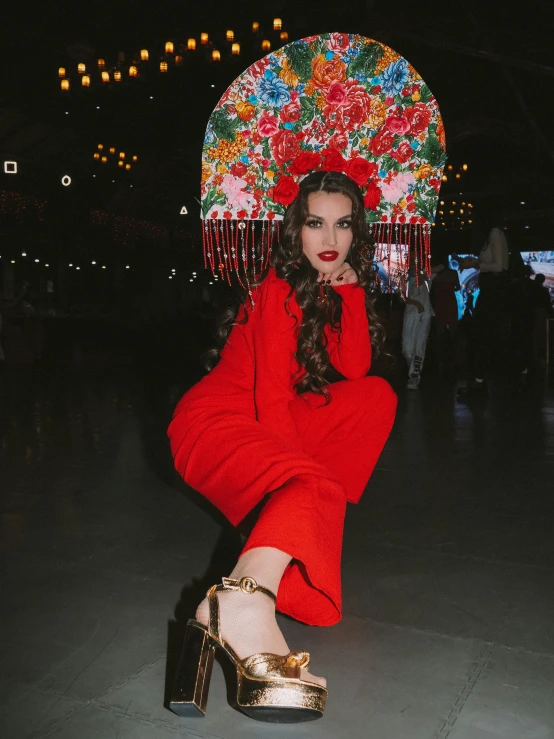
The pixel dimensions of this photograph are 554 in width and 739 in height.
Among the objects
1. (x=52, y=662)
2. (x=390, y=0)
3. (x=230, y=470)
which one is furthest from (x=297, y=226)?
(x=390, y=0)

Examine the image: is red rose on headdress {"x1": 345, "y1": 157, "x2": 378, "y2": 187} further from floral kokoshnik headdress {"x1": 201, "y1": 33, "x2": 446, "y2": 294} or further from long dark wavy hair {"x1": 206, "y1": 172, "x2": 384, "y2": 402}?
long dark wavy hair {"x1": 206, "y1": 172, "x2": 384, "y2": 402}

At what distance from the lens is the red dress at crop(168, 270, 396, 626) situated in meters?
1.54

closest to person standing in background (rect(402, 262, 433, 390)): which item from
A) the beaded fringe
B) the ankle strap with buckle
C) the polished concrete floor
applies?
the polished concrete floor

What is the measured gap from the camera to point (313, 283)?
1.99m

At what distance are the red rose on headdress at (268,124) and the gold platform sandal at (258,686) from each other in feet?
4.86

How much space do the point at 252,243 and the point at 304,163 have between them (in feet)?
1.01

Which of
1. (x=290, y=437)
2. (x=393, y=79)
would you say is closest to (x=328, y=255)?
(x=290, y=437)

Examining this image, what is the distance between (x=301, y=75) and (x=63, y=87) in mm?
10040

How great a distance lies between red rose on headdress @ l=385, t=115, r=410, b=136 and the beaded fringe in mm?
294

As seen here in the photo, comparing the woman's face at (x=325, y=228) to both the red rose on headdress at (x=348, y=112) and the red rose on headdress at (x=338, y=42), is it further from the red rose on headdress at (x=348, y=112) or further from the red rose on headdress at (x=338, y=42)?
the red rose on headdress at (x=338, y=42)

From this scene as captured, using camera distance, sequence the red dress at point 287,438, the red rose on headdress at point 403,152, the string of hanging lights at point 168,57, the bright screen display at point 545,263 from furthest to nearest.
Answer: the bright screen display at point 545,263, the string of hanging lights at point 168,57, the red rose on headdress at point 403,152, the red dress at point 287,438

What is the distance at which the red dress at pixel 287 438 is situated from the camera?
154 centimetres

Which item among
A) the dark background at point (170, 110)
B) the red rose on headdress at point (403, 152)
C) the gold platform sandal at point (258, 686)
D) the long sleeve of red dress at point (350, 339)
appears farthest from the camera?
the dark background at point (170, 110)

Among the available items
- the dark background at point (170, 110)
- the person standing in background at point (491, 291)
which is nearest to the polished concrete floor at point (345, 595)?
the person standing in background at point (491, 291)
